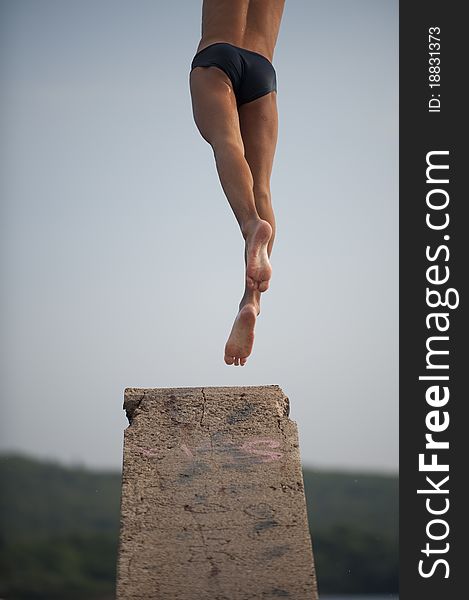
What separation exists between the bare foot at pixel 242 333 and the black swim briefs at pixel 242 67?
822 millimetres

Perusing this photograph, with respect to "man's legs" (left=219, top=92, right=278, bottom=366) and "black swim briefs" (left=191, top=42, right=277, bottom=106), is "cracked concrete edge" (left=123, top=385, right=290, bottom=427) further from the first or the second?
"black swim briefs" (left=191, top=42, right=277, bottom=106)

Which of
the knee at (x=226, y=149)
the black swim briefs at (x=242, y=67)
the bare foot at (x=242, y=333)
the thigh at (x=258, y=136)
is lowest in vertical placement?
the bare foot at (x=242, y=333)

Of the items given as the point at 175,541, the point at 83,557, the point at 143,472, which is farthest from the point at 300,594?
the point at 83,557

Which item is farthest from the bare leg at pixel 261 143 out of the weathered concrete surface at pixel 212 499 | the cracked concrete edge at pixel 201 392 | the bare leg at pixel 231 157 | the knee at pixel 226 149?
the weathered concrete surface at pixel 212 499

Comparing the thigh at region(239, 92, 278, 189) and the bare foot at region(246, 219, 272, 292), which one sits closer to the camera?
the bare foot at region(246, 219, 272, 292)

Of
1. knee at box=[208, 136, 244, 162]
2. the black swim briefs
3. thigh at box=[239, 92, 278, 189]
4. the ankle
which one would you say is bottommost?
the ankle

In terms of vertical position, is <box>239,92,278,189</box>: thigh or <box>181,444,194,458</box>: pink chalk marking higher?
<box>239,92,278,189</box>: thigh

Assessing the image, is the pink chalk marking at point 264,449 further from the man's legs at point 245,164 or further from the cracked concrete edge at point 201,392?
the man's legs at point 245,164

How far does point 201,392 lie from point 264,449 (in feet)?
1.01

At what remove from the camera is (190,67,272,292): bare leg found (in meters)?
2.87

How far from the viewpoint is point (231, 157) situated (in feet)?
9.71

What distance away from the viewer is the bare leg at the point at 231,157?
2.87m

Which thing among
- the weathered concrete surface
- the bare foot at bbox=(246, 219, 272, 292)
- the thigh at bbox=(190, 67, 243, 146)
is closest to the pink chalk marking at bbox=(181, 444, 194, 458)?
the weathered concrete surface

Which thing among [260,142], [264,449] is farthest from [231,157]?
[264,449]
